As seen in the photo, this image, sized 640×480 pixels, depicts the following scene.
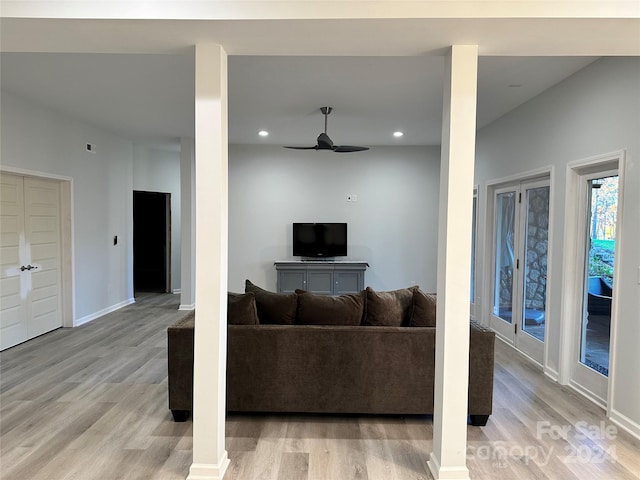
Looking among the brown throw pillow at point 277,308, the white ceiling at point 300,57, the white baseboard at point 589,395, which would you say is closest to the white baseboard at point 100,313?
the white ceiling at point 300,57

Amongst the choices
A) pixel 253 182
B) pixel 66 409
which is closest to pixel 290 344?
pixel 66 409

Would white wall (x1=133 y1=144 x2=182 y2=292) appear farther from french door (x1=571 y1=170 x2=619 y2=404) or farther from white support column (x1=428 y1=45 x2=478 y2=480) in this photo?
french door (x1=571 y1=170 x2=619 y2=404)

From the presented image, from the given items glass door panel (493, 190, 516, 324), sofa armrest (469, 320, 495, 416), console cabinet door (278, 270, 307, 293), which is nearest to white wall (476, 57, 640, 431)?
glass door panel (493, 190, 516, 324)

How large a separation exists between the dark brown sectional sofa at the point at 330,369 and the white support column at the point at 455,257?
0.55m

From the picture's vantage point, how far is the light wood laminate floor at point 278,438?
231cm

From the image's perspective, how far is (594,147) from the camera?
10.5ft

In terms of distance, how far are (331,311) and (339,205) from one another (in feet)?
14.2

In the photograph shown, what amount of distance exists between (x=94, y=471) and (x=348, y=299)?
1.93 m

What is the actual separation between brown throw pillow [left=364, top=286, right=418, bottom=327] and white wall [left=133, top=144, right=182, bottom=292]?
5335mm

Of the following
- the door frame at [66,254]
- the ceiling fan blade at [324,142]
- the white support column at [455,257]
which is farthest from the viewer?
the door frame at [66,254]

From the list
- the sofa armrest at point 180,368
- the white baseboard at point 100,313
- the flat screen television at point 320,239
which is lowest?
the white baseboard at point 100,313

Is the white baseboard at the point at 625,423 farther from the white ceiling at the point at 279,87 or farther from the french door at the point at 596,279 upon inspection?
the white ceiling at the point at 279,87

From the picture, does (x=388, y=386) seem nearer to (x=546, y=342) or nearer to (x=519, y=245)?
(x=546, y=342)

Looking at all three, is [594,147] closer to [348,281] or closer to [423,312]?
[423,312]
